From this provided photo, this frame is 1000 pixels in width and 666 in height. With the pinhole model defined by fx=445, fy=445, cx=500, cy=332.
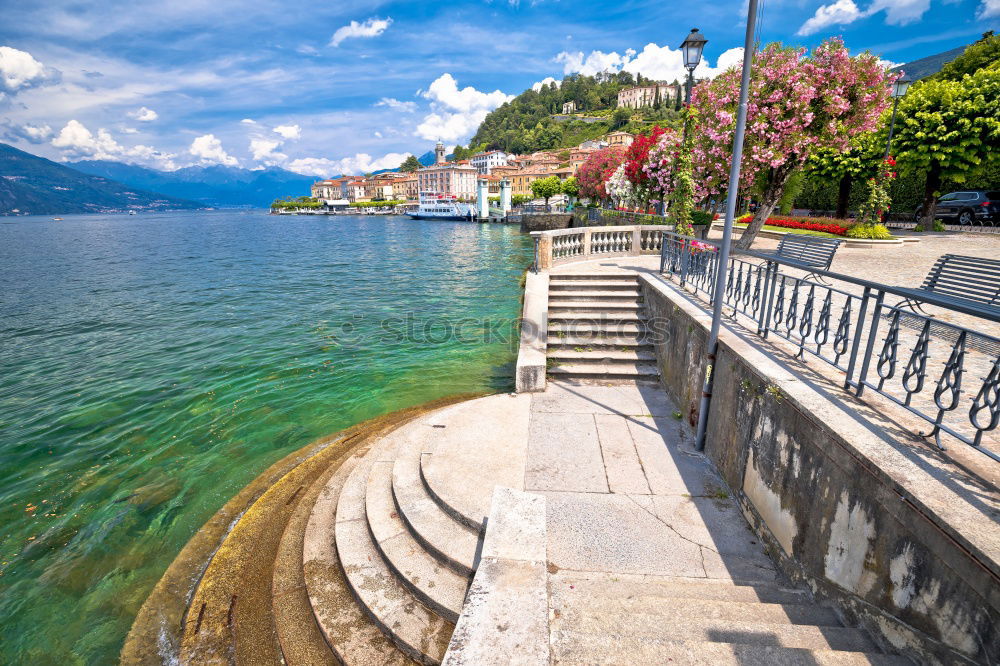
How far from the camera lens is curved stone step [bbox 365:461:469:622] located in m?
4.07

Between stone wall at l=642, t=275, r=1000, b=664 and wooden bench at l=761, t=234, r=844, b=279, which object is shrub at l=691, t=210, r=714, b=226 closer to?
wooden bench at l=761, t=234, r=844, b=279

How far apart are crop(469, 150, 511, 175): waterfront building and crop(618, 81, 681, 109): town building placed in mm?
51259

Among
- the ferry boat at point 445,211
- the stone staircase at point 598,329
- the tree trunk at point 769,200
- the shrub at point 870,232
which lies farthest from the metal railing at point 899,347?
the ferry boat at point 445,211

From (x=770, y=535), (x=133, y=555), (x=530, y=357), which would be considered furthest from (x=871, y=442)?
(x=133, y=555)

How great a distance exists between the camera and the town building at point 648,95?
166 metres

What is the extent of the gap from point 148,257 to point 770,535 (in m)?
57.4

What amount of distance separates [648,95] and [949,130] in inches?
6868

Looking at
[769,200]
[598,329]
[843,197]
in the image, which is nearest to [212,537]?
[598,329]

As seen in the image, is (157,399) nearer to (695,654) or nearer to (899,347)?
(695,654)

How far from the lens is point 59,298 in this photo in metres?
24.7

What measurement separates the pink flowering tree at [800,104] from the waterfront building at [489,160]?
16837cm

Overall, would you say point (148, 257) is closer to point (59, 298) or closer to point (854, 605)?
point (59, 298)

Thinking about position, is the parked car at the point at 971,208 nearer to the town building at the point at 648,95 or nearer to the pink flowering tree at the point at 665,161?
the pink flowering tree at the point at 665,161

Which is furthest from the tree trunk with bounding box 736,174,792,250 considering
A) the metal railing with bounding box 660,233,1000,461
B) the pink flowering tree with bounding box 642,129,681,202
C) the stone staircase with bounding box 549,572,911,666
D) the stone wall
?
the stone staircase with bounding box 549,572,911,666
